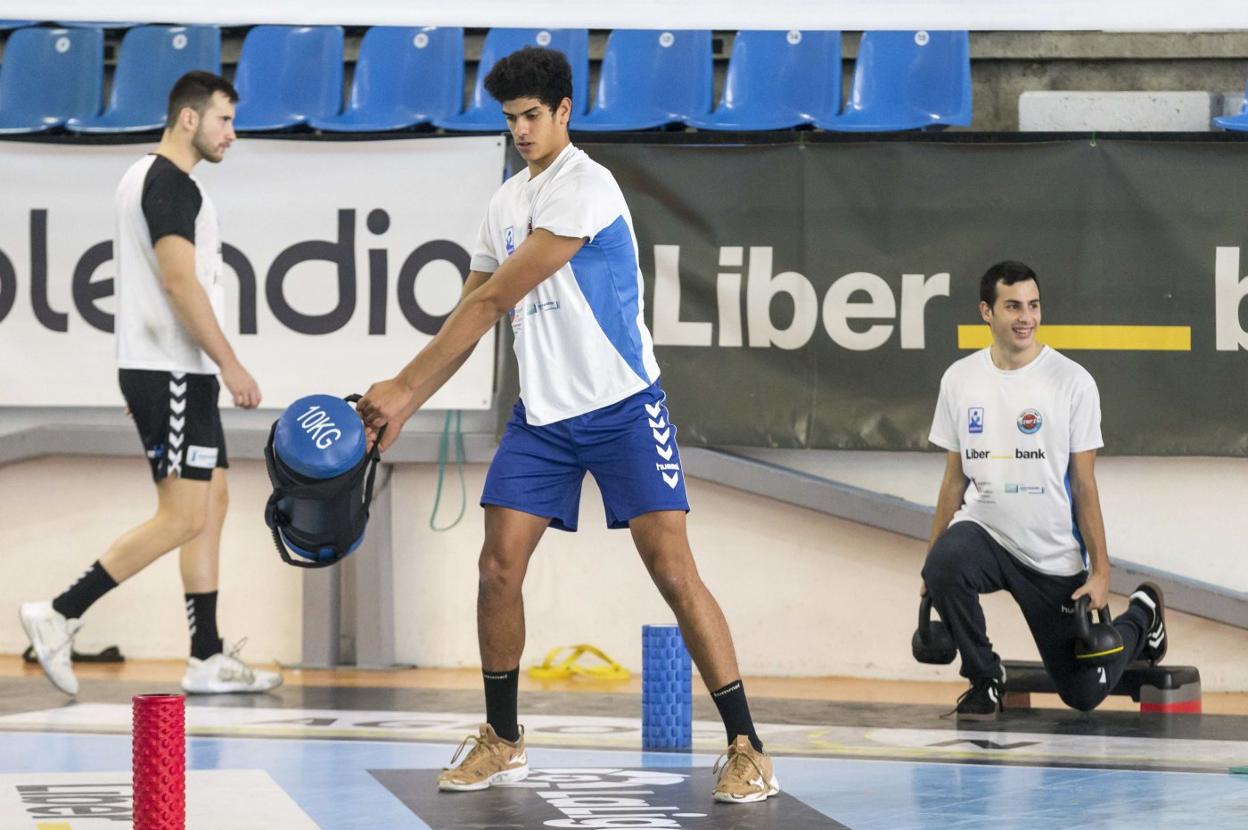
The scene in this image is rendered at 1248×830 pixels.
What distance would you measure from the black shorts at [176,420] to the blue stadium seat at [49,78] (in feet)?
7.44

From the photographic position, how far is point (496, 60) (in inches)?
310

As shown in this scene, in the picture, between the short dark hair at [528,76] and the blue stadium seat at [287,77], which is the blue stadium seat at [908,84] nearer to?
the blue stadium seat at [287,77]

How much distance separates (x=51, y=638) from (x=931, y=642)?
3013 mm

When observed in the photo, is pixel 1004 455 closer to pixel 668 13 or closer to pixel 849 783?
pixel 849 783

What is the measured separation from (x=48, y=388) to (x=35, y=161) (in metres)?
0.99

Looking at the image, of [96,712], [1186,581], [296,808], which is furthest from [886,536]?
[296,808]

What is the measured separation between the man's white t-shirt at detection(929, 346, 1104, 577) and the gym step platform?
0.53 m

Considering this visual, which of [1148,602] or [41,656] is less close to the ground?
[1148,602]

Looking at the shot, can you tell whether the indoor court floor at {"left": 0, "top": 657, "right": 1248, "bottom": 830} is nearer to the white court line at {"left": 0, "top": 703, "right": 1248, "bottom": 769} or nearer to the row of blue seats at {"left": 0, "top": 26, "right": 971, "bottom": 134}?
the white court line at {"left": 0, "top": 703, "right": 1248, "bottom": 769}

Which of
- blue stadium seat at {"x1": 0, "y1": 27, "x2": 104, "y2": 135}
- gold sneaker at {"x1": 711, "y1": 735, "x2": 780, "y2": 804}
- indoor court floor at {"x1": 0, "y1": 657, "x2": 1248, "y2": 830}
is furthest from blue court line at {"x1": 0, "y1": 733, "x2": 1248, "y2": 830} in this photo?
blue stadium seat at {"x1": 0, "y1": 27, "x2": 104, "y2": 135}

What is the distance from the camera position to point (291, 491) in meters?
4.05

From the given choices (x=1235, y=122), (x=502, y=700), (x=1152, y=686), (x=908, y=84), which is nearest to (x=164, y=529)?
(x=502, y=700)

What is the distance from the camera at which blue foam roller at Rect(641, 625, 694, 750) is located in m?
5.32

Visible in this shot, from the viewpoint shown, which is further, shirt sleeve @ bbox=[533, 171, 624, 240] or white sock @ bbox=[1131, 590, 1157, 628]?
white sock @ bbox=[1131, 590, 1157, 628]
